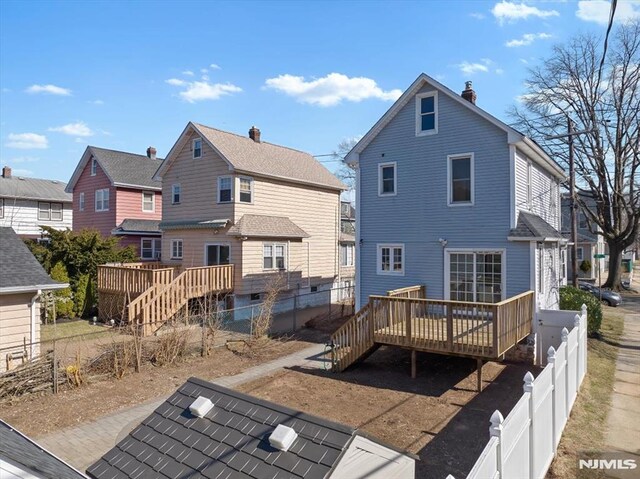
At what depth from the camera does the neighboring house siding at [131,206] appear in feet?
91.5

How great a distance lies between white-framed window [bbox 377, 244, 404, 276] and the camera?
15891 millimetres

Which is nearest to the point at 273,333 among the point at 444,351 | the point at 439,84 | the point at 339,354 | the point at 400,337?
the point at 339,354

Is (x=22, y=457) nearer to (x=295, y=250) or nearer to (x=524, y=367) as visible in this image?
(x=524, y=367)

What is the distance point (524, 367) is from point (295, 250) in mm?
13639

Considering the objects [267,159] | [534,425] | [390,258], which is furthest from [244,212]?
[534,425]

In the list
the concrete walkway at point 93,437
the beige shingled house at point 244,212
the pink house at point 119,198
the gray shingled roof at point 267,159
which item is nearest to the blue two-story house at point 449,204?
the beige shingled house at point 244,212

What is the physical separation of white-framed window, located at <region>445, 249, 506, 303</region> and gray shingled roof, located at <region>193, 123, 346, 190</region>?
Result: 11290 millimetres

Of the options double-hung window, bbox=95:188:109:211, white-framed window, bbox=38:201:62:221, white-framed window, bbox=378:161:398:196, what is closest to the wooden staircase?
white-framed window, bbox=378:161:398:196

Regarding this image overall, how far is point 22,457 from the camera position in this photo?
247cm

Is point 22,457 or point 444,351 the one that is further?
point 444,351

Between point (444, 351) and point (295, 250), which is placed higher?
point (295, 250)

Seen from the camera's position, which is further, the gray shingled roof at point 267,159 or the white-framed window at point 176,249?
the white-framed window at point 176,249
